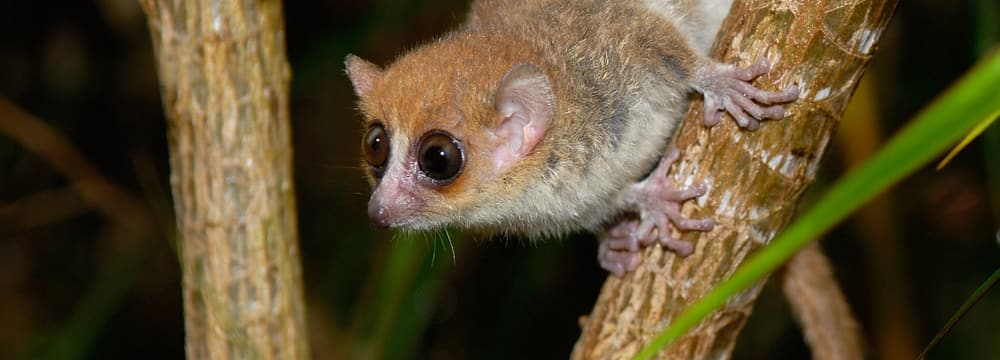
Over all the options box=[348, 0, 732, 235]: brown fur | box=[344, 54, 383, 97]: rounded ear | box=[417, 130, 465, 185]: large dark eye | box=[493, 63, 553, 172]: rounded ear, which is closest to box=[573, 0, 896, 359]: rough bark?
box=[348, 0, 732, 235]: brown fur

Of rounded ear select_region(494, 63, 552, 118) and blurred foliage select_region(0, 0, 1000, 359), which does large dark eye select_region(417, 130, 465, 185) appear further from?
blurred foliage select_region(0, 0, 1000, 359)

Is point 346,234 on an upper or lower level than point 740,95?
upper

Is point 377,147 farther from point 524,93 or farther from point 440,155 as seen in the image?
point 524,93

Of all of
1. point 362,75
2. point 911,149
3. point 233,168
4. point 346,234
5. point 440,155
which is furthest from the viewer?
point 346,234

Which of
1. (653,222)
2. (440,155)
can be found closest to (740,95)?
(653,222)

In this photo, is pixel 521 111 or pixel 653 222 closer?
pixel 521 111

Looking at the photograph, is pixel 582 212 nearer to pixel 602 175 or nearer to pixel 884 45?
pixel 602 175
